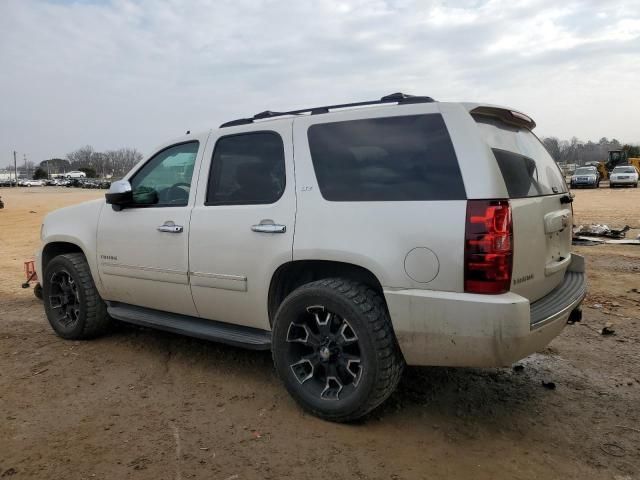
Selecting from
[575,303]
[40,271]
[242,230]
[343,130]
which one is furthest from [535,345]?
[40,271]

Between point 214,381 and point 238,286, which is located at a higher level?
point 238,286

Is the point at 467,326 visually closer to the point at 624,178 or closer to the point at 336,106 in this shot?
the point at 336,106

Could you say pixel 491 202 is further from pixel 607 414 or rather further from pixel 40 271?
pixel 40 271

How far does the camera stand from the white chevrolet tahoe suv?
9.91 ft

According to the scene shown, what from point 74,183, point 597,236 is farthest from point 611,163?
point 74,183

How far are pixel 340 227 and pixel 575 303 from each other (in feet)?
5.43

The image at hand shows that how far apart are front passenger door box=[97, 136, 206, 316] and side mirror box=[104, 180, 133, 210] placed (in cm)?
7

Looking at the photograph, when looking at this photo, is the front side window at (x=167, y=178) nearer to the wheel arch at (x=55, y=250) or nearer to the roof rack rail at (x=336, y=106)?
the roof rack rail at (x=336, y=106)

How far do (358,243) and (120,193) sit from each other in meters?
2.25

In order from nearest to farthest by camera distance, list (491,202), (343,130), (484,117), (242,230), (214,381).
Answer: (491,202) < (484,117) < (343,130) < (242,230) < (214,381)

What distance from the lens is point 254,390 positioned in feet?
13.3

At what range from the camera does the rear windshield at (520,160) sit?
325 centimetres

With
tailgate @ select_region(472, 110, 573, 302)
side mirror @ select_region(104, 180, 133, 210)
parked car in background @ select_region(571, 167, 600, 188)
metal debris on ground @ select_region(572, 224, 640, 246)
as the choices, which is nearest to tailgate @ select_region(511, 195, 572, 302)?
tailgate @ select_region(472, 110, 573, 302)

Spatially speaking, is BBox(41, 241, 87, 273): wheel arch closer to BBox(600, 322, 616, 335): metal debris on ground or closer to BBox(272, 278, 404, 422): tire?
BBox(272, 278, 404, 422): tire
